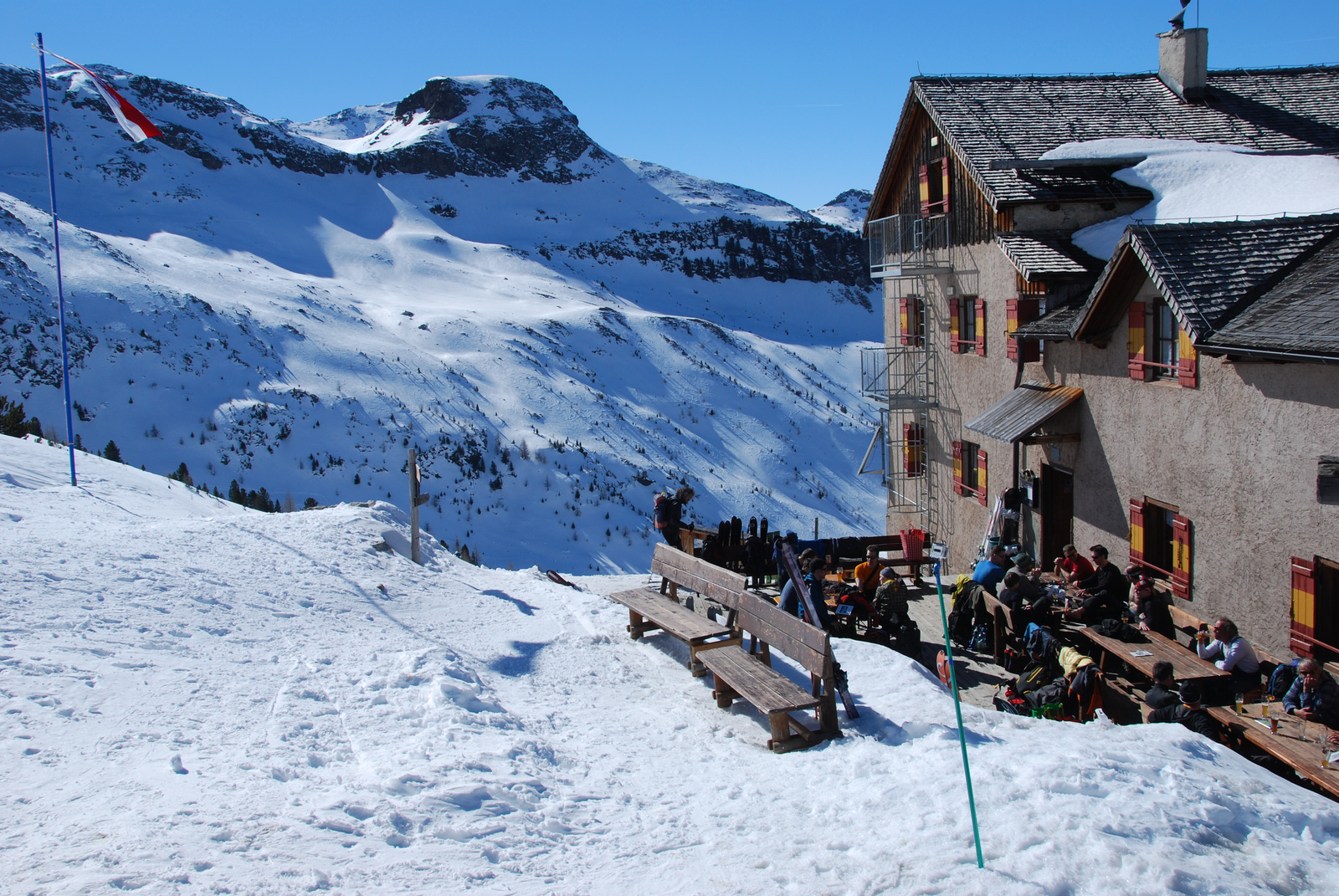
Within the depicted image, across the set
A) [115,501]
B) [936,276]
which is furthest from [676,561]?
[936,276]

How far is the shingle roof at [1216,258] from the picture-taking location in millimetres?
10031

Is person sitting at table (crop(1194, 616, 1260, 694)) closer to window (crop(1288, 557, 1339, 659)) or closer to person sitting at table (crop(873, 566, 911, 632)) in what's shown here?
window (crop(1288, 557, 1339, 659))

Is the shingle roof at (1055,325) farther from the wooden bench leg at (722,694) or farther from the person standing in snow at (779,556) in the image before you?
the wooden bench leg at (722,694)

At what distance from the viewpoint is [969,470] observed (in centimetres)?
1783

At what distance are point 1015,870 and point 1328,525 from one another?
245 inches

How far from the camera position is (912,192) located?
1977cm

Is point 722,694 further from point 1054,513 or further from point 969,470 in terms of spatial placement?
point 969,470

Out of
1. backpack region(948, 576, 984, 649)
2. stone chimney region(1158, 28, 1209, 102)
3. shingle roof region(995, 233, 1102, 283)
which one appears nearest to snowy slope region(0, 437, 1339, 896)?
backpack region(948, 576, 984, 649)

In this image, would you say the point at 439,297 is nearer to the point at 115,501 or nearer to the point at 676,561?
the point at 115,501

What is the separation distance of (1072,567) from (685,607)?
6078 mm

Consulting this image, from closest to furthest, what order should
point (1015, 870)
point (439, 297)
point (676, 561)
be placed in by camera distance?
point (1015, 870) < point (676, 561) < point (439, 297)

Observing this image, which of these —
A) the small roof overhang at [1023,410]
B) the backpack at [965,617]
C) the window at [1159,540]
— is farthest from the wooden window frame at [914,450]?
the backpack at [965,617]

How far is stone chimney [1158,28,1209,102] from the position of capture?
55.5 ft

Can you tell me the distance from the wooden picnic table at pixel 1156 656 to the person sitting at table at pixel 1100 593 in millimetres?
766
